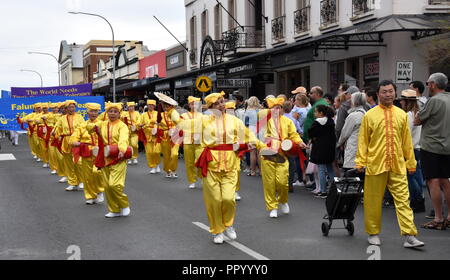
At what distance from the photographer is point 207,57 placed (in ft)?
121

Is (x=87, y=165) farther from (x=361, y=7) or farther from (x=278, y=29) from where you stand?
(x=278, y=29)

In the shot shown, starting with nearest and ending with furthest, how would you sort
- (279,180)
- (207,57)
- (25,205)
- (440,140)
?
(440,140) < (279,180) < (25,205) < (207,57)

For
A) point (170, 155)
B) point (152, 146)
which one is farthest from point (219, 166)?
point (152, 146)

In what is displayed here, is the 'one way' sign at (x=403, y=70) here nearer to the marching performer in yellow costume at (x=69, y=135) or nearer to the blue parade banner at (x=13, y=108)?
the marching performer in yellow costume at (x=69, y=135)

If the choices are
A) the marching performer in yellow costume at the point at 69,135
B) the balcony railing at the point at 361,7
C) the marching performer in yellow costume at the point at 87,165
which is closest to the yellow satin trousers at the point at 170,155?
the marching performer in yellow costume at the point at 69,135

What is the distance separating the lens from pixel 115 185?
10.1 metres

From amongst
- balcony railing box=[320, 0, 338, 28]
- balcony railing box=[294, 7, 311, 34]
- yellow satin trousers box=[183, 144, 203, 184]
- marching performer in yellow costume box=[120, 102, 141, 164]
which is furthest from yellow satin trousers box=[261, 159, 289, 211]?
balcony railing box=[294, 7, 311, 34]

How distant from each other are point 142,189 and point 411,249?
289 inches

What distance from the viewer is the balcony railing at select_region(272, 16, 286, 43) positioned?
27.5 m

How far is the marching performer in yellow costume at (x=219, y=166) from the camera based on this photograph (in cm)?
819

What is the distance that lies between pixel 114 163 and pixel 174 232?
1768mm

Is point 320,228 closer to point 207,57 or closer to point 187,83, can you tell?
point 187,83

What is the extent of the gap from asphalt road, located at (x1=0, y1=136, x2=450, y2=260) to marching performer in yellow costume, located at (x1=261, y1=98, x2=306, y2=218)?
0.99ft

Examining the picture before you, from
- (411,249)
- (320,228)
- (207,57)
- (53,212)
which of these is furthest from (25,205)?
(207,57)
